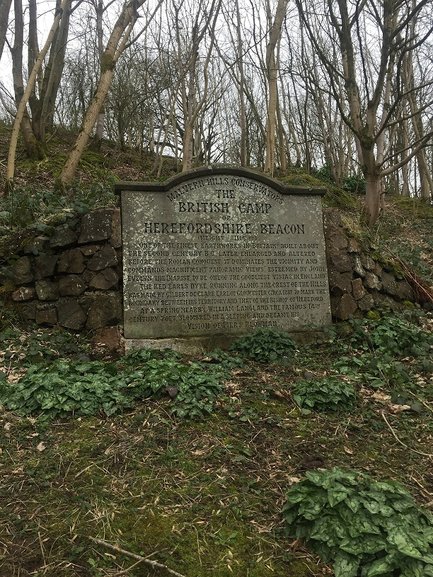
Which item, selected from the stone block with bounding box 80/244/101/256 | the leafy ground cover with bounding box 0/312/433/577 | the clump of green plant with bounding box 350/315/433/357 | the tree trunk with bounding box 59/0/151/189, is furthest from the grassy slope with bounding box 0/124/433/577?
the tree trunk with bounding box 59/0/151/189

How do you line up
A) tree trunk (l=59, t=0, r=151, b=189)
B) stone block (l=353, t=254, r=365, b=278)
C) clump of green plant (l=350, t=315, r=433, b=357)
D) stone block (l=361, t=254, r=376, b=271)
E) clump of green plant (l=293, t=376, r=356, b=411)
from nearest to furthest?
1. clump of green plant (l=293, t=376, r=356, b=411)
2. clump of green plant (l=350, t=315, r=433, b=357)
3. stone block (l=353, t=254, r=365, b=278)
4. stone block (l=361, t=254, r=376, b=271)
5. tree trunk (l=59, t=0, r=151, b=189)

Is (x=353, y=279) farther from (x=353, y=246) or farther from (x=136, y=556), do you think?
(x=136, y=556)

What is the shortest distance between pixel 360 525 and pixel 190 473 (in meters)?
1.15

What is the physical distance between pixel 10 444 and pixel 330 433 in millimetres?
2301

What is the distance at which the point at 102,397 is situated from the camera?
397cm

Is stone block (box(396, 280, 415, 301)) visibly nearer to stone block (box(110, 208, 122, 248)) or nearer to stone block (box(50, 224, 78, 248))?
stone block (box(110, 208, 122, 248))

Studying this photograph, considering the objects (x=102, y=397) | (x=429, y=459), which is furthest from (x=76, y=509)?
(x=429, y=459)

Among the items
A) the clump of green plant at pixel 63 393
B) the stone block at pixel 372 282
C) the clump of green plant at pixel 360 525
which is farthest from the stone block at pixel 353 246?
the clump of green plant at pixel 360 525

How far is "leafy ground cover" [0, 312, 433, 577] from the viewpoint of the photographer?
8.26ft

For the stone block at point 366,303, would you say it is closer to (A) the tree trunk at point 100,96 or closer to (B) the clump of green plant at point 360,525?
(B) the clump of green plant at point 360,525

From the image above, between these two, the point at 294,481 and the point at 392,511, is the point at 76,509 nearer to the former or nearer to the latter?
the point at 294,481

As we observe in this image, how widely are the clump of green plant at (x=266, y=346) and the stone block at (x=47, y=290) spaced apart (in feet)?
7.23

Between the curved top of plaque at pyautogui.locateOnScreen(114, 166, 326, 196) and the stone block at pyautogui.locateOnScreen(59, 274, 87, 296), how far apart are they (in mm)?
1131

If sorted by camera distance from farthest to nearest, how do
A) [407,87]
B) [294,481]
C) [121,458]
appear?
1. [407,87]
2. [121,458]
3. [294,481]
